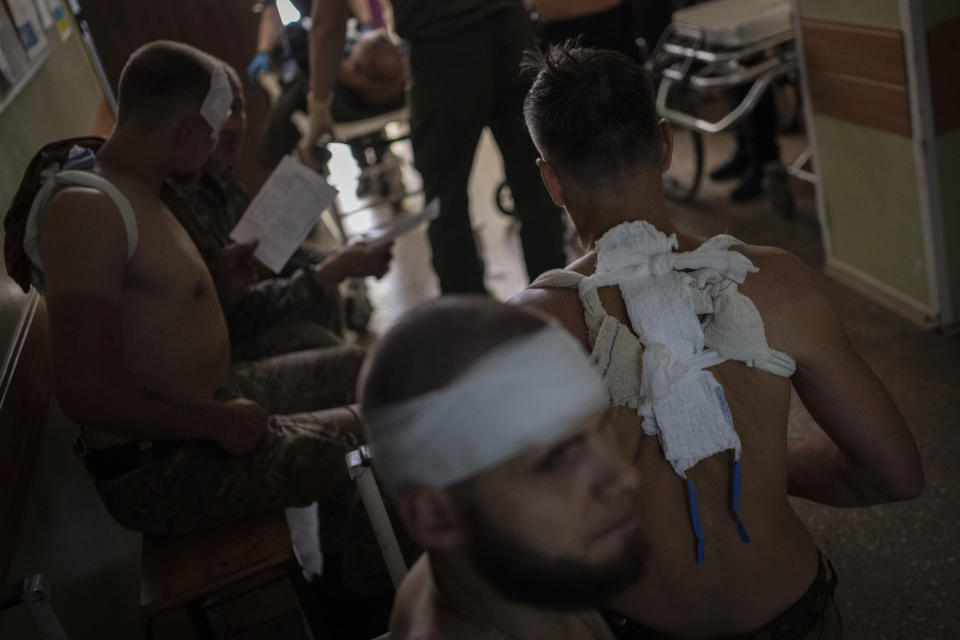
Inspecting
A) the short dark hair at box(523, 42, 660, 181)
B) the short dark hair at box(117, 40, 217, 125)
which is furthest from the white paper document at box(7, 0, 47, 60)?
the short dark hair at box(523, 42, 660, 181)

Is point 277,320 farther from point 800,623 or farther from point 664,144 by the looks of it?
point 800,623

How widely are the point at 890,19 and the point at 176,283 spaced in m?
2.05

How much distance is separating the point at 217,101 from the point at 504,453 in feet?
4.94

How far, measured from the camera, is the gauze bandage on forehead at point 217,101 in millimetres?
2074

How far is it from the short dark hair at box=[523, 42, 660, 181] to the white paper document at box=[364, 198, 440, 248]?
904mm

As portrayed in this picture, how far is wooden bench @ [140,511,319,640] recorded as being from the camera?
1727 millimetres

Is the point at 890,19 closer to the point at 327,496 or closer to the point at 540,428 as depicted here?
the point at 327,496

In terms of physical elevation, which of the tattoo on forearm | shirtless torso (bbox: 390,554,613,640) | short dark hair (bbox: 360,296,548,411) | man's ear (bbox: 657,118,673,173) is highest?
short dark hair (bbox: 360,296,548,411)

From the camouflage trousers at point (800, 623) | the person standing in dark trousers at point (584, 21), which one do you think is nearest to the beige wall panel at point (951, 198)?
the person standing in dark trousers at point (584, 21)

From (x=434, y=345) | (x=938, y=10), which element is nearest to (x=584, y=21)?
(x=938, y=10)

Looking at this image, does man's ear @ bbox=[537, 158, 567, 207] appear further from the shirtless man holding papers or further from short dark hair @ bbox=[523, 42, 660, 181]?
the shirtless man holding papers

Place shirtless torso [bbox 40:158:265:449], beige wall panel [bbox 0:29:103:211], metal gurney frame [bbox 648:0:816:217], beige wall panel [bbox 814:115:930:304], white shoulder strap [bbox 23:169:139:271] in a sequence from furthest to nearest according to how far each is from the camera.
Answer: metal gurney frame [bbox 648:0:816:217]
beige wall panel [bbox 814:115:930:304]
beige wall panel [bbox 0:29:103:211]
white shoulder strap [bbox 23:169:139:271]
shirtless torso [bbox 40:158:265:449]

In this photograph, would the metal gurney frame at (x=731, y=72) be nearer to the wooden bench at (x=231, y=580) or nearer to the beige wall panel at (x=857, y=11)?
the beige wall panel at (x=857, y=11)

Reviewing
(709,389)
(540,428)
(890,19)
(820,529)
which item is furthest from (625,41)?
(540,428)
